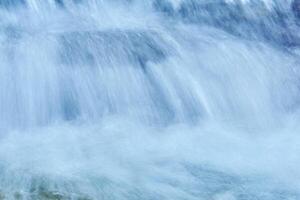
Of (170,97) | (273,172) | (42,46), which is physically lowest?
(273,172)

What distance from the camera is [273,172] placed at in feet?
22.2

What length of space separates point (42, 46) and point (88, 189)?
9.88ft

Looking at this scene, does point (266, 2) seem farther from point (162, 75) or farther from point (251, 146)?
point (251, 146)

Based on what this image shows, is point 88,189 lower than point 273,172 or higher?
higher

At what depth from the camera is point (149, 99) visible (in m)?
7.90

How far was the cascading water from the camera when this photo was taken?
6496 mm

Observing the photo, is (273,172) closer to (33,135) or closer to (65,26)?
(33,135)

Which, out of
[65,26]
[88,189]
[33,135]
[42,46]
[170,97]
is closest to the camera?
[88,189]

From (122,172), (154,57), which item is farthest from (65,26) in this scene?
(122,172)

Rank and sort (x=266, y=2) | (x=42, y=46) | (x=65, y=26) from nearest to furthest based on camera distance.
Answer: (x=42, y=46), (x=65, y=26), (x=266, y=2)

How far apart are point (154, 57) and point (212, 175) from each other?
2423 millimetres

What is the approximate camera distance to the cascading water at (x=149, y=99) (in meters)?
6.50

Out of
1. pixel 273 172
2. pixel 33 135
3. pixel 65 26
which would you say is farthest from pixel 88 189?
pixel 65 26

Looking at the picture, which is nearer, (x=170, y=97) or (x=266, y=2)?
(x=170, y=97)
